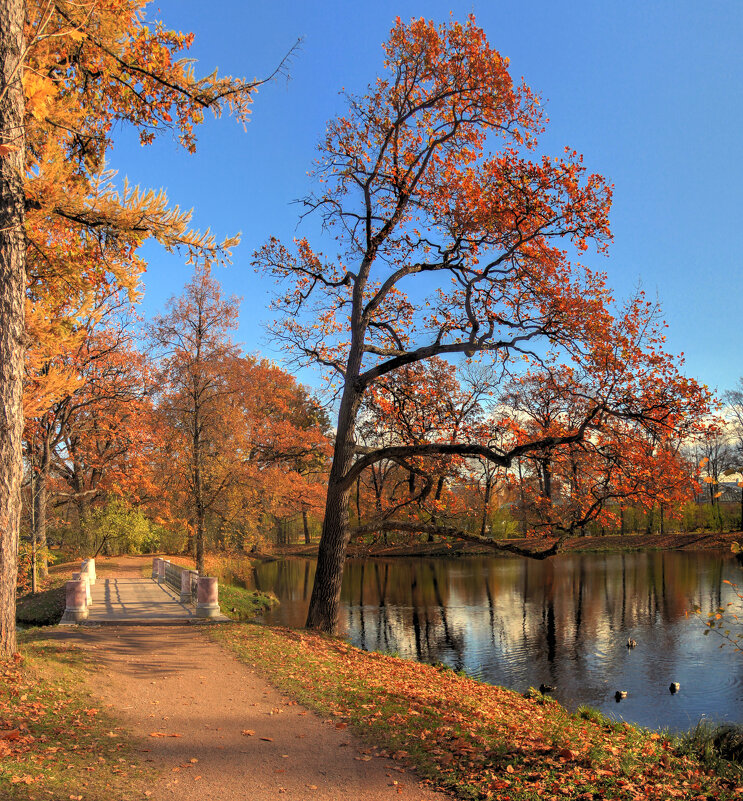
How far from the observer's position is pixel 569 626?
19391 millimetres

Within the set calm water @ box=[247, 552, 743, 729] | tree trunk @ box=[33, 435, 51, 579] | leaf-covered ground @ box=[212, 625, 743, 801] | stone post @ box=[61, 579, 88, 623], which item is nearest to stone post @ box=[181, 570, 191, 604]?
stone post @ box=[61, 579, 88, 623]

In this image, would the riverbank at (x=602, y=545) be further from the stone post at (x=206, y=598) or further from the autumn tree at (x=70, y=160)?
the autumn tree at (x=70, y=160)

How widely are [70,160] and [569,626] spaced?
1856cm

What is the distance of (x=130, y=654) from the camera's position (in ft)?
33.6

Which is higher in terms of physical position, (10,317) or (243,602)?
(10,317)

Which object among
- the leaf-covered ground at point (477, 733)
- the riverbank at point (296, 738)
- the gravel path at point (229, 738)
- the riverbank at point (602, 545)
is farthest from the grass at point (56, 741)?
the riverbank at point (602, 545)

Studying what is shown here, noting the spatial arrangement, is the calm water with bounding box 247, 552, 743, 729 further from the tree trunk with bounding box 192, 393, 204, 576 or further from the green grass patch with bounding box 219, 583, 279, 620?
the tree trunk with bounding box 192, 393, 204, 576

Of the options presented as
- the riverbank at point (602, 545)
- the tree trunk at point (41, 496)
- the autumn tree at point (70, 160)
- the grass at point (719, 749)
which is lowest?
the riverbank at point (602, 545)

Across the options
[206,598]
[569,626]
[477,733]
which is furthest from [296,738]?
[569,626]

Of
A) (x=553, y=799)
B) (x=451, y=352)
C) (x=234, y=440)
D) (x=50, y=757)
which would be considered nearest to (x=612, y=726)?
(x=553, y=799)

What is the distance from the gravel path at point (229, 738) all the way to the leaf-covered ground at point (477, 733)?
338 mm

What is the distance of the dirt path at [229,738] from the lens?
16.7 feet

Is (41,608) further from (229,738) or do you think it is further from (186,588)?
(229,738)

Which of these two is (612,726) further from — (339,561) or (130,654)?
(130,654)
